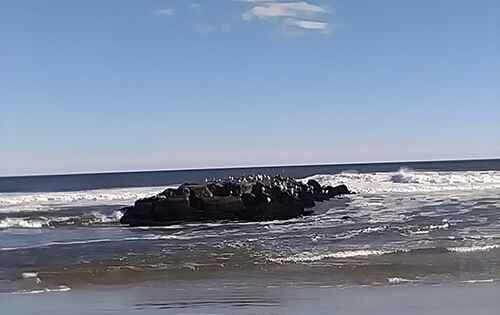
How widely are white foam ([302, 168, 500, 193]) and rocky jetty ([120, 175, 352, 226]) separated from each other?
19788mm

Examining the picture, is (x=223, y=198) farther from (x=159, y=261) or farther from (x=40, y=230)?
(x=159, y=261)

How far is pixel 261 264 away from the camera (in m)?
17.6

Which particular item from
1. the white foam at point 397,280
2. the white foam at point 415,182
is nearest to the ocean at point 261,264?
the white foam at point 397,280

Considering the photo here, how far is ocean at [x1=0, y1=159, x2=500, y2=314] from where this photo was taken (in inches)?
491

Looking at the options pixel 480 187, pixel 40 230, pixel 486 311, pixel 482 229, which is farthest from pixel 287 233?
pixel 480 187

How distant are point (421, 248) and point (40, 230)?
17570 mm

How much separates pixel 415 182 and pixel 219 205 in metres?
29.9

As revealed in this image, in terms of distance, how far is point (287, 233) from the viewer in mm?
25062

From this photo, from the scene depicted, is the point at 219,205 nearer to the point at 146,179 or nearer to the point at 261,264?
the point at 261,264

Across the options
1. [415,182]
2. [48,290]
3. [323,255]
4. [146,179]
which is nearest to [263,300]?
[48,290]

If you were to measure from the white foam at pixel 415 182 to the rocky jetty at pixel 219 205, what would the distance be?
19.8 m

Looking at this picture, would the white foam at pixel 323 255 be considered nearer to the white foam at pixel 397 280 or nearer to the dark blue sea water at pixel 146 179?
the white foam at pixel 397 280

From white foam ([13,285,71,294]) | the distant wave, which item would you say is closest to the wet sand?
white foam ([13,285,71,294])

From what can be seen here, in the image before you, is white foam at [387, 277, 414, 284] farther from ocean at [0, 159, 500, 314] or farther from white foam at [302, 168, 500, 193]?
white foam at [302, 168, 500, 193]
